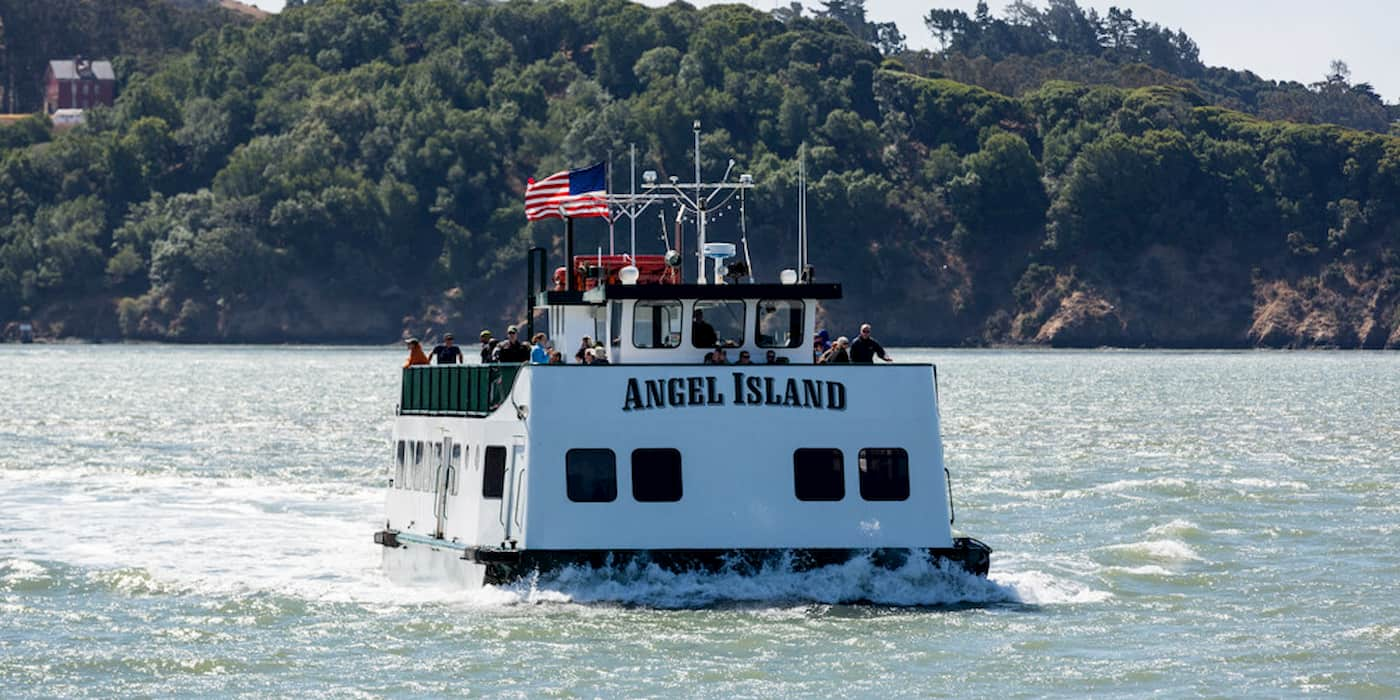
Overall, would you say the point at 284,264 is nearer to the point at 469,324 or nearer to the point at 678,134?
the point at 469,324

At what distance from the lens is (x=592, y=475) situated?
29172mm

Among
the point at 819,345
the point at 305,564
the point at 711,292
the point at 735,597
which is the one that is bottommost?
the point at 305,564

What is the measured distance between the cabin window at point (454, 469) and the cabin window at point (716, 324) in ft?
11.6

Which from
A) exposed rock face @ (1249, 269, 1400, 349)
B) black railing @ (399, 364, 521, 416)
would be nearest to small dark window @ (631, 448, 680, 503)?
black railing @ (399, 364, 521, 416)

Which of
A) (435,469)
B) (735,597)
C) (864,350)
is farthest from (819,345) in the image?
(435,469)

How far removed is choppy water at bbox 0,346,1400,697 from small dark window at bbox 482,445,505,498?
136cm

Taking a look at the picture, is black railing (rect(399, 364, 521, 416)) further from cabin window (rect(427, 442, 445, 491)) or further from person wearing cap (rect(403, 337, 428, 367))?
cabin window (rect(427, 442, 445, 491))

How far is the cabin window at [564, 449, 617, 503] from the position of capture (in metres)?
29.1

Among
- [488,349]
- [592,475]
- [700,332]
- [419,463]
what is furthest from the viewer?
[419,463]

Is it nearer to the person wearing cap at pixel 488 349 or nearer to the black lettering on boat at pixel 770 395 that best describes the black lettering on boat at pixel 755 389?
the black lettering on boat at pixel 770 395

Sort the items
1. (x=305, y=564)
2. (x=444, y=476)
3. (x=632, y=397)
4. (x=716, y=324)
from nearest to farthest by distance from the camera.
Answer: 1. (x=632, y=397)
2. (x=716, y=324)
3. (x=444, y=476)
4. (x=305, y=564)

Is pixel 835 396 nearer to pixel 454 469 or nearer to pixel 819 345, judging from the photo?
pixel 819 345

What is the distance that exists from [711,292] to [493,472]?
11.5 feet

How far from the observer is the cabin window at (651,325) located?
30969mm
